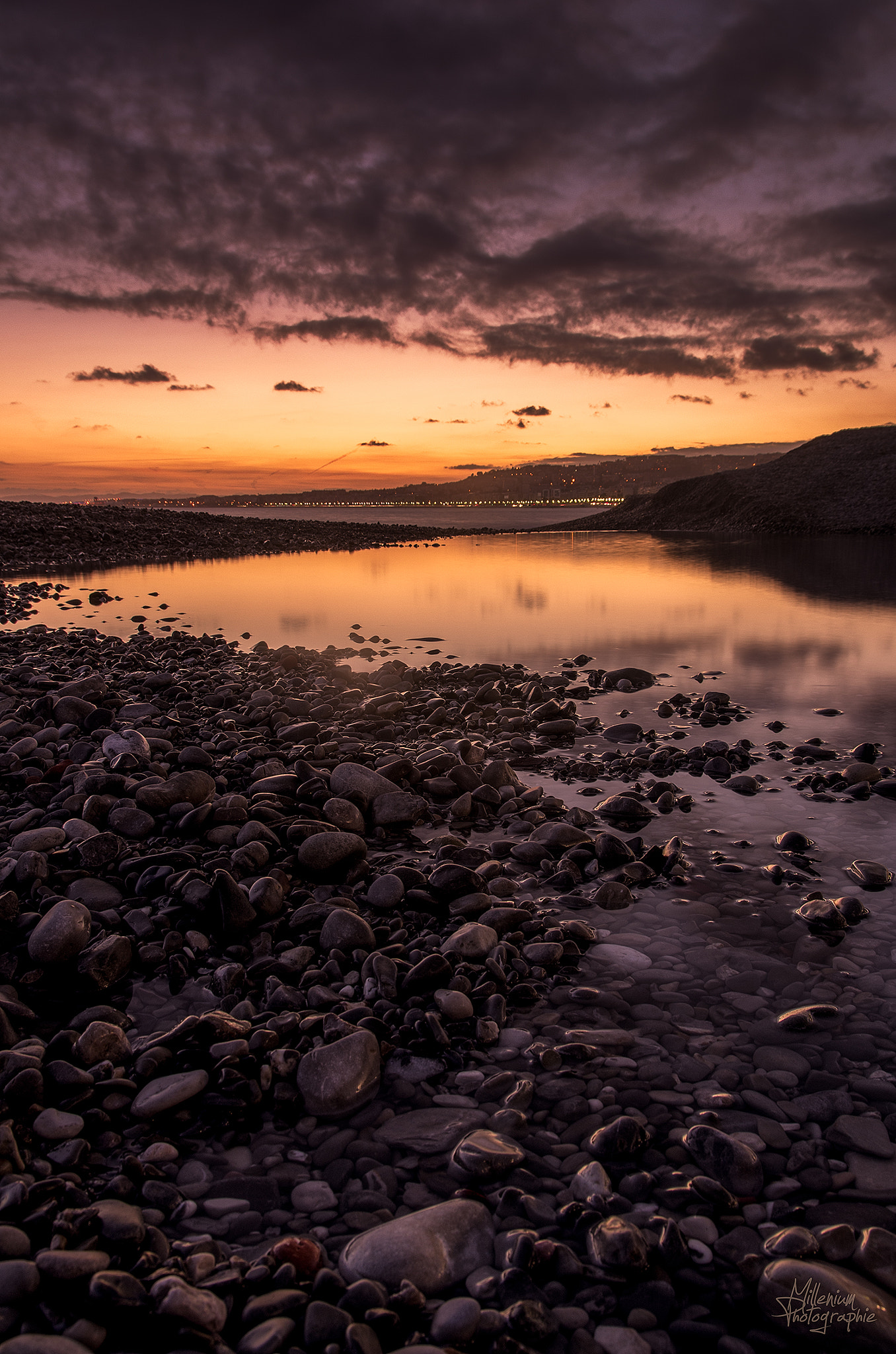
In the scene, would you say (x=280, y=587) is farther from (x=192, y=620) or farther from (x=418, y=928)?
(x=418, y=928)

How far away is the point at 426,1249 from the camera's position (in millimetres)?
2227

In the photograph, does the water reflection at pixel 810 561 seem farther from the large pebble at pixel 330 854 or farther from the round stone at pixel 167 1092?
the round stone at pixel 167 1092

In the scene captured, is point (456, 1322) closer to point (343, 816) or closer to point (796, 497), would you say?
point (343, 816)

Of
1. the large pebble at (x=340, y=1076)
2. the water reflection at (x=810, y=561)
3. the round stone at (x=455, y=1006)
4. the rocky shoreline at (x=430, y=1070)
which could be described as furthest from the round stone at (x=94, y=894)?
the water reflection at (x=810, y=561)

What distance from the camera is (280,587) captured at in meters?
24.1

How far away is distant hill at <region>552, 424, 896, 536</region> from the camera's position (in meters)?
49.1

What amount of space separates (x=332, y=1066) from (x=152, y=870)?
2251 mm

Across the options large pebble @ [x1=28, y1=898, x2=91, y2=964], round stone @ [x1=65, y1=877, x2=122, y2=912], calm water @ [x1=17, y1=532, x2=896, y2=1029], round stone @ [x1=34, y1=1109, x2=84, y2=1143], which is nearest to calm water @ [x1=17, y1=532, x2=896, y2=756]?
calm water @ [x1=17, y1=532, x2=896, y2=1029]

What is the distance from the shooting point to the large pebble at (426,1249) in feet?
7.16

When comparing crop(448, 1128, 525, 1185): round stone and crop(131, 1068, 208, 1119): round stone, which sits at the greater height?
crop(131, 1068, 208, 1119): round stone

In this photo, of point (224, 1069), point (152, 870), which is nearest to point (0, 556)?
point (152, 870)

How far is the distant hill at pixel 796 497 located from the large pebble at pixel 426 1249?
53766 mm

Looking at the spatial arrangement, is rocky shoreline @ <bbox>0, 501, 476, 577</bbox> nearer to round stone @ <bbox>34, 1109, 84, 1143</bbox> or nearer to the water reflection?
the water reflection

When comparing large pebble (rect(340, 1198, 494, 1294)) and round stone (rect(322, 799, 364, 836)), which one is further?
round stone (rect(322, 799, 364, 836))
